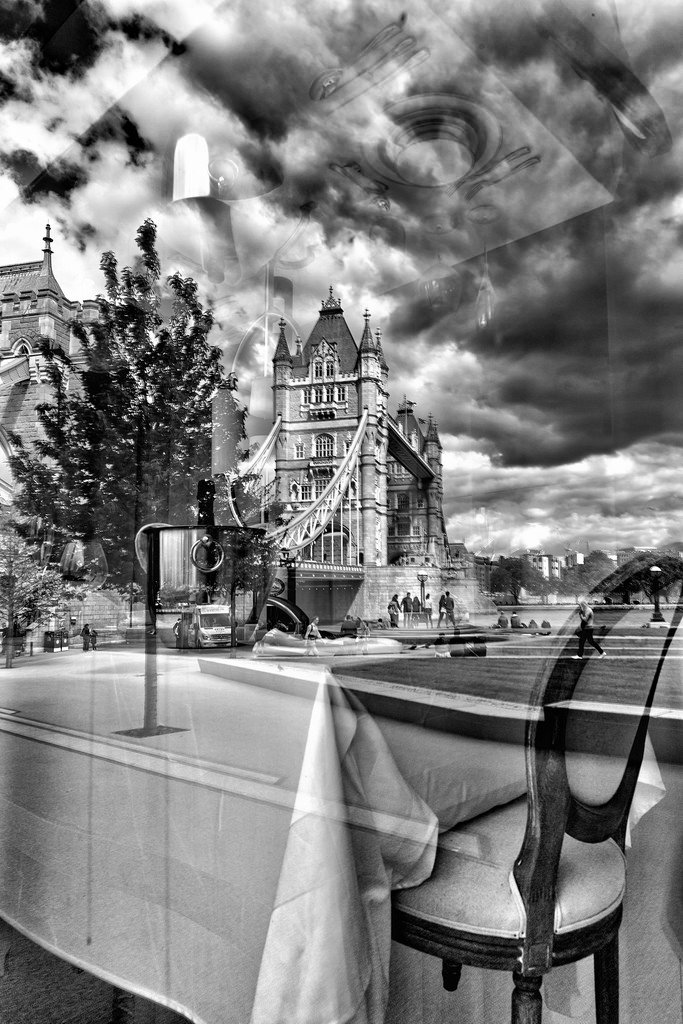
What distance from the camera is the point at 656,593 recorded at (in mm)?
1011

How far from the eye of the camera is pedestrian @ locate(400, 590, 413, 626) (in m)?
1.00

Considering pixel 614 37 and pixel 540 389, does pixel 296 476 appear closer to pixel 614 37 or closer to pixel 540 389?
pixel 540 389

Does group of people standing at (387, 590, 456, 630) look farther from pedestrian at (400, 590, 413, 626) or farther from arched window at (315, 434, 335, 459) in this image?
arched window at (315, 434, 335, 459)

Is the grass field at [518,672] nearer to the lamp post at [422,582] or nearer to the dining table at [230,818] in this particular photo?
the dining table at [230,818]

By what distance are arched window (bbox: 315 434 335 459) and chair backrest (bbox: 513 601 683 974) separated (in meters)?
0.44

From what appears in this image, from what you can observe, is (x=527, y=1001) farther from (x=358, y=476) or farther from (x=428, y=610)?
(x=358, y=476)

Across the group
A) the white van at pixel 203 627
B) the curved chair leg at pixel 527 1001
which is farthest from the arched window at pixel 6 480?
the curved chair leg at pixel 527 1001

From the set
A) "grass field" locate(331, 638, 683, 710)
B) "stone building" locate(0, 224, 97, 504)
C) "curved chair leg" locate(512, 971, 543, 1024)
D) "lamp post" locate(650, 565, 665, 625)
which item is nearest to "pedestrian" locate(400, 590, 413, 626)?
"grass field" locate(331, 638, 683, 710)

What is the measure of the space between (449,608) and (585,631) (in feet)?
0.75

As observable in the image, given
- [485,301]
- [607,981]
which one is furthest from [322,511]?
[607,981]

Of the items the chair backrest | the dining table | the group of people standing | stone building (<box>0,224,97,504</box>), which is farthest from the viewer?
stone building (<box>0,224,97,504</box>)

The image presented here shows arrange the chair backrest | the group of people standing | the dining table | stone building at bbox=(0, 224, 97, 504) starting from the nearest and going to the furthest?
the chair backrest < the dining table < the group of people standing < stone building at bbox=(0, 224, 97, 504)

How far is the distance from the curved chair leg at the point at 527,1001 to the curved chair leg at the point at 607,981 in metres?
0.15

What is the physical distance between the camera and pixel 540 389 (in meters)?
0.98
